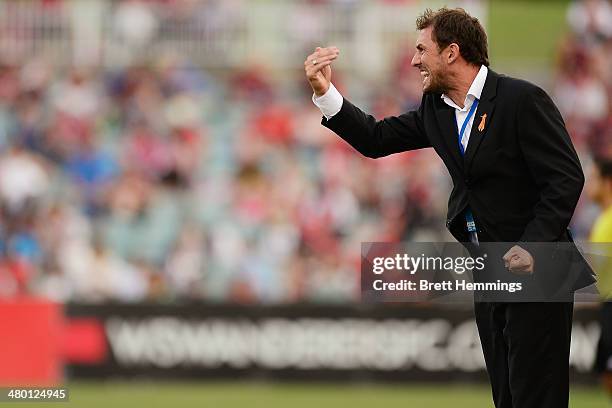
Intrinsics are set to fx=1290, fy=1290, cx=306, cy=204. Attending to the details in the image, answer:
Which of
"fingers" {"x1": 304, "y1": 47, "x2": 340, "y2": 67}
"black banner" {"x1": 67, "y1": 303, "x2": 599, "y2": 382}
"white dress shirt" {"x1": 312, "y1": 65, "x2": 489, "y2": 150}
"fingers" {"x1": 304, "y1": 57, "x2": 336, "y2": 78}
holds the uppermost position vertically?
"fingers" {"x1": 304, "y1": 47, "x2": 340, "y2": 67}

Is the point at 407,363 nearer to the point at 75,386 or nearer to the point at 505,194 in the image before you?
the point at 75,386

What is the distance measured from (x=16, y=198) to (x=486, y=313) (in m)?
11.9

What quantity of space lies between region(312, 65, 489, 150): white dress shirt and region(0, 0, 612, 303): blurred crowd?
789 cm

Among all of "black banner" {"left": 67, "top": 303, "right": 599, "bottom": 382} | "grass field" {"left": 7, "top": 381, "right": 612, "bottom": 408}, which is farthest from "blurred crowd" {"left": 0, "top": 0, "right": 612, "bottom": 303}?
"grass field" {"left": 7, "top": 381, "right": 612, "bottom": 408}

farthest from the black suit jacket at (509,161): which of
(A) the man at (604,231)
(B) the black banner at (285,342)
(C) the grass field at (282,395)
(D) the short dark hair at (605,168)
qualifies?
(B) the black banner at (285,342)

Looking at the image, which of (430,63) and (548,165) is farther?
(430,63)

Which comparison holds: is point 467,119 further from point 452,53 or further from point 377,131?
point 377,131

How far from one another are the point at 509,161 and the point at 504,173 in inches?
2.3

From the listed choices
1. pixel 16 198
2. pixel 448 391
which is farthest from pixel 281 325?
pixel 16 198

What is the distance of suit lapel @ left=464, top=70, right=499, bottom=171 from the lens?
5.76m

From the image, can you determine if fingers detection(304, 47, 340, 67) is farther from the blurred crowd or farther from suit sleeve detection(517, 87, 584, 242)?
the blurred crowd

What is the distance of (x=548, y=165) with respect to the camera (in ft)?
18.2

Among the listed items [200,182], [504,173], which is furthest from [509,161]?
[200,182]

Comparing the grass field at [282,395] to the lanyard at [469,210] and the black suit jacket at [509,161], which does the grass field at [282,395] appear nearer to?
the lanyard at [469,210]
